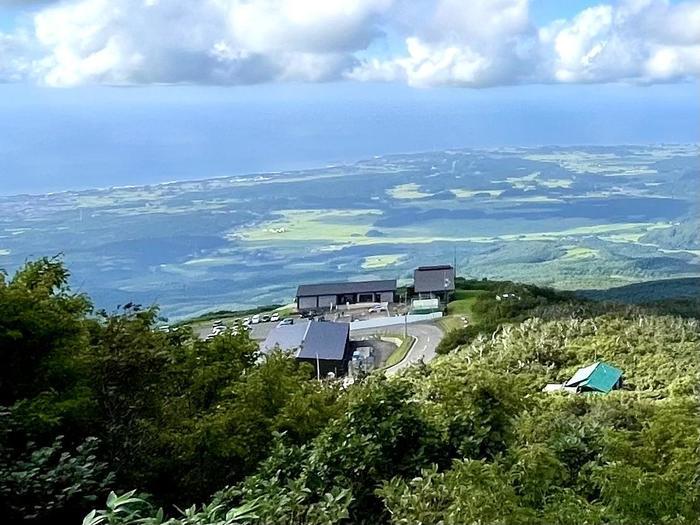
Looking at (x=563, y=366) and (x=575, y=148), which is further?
(x=563, y=366)

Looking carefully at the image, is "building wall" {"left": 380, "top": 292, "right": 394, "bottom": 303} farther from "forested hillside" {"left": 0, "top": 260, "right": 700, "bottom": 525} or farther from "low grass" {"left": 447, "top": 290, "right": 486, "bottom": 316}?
"forested hillside" {"left": 0, "top": 260, "right": 700, "bottom": 525}

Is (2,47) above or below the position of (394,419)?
above

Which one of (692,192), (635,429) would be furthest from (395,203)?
(692,192)

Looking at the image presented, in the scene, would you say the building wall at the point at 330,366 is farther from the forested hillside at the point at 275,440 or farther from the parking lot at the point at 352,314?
the forested hillside at the point at 275,440

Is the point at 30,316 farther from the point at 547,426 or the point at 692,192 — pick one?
the point at 692,192

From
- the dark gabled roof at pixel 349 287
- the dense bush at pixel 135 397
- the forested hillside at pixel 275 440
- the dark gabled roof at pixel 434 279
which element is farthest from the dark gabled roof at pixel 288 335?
the dark gabled roof at pixel 434 279

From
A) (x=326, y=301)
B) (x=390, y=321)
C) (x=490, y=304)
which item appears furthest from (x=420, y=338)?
(x=490, y=304)
